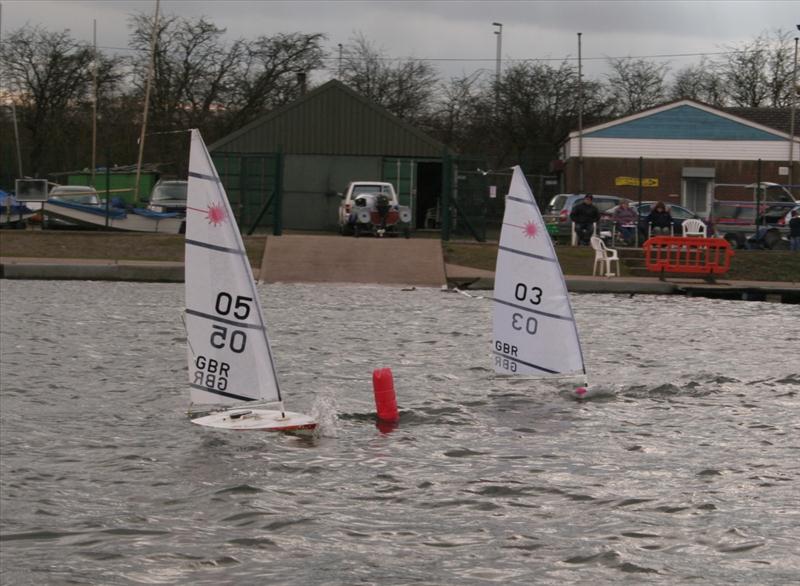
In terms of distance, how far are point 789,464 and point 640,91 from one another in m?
72.2

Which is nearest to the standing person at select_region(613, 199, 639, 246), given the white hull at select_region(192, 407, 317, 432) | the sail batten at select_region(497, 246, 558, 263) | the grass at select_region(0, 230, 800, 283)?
the grass at select_region(0, 230, 800, 283)

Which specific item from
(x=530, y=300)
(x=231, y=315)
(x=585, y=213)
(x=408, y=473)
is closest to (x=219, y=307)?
(x=231, y=315)

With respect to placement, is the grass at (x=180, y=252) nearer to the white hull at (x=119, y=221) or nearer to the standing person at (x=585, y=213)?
the standing person at (x=585, y=213)

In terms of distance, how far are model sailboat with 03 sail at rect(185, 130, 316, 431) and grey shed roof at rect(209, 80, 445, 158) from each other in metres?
33.3

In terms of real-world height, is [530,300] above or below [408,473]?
above

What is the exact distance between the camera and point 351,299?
1012 inches

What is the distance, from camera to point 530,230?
559 inches

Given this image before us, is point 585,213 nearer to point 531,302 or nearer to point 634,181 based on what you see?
point 531,302

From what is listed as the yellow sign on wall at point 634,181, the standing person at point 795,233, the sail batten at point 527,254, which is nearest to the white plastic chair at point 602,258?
the standing person at point 795,233

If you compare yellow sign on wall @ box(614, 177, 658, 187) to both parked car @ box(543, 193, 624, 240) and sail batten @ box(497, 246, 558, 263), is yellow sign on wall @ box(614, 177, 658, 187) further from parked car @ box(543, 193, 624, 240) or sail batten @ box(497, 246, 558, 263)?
sail batten @ box(497, 246, 558, 263)

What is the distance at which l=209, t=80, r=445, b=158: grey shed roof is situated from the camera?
44.9 metres

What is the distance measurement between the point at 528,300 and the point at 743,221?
25.4m

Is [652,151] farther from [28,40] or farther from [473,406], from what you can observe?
[473,406]

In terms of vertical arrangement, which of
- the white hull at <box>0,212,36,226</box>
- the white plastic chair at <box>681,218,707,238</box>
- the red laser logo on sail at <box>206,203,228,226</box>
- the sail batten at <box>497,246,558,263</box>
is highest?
the red laser logo on sail at <box>206,203,228,226</box>
